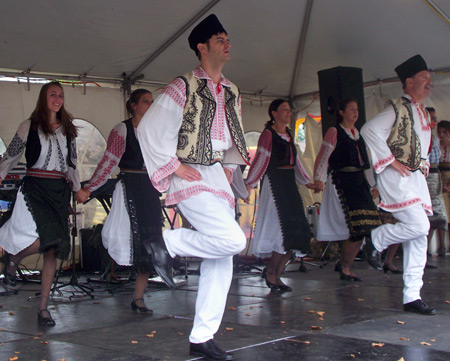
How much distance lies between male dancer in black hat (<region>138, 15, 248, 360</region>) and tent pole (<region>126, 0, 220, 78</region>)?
302cm

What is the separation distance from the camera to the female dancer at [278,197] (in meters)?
5.78

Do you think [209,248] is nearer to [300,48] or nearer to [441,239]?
[300,48]

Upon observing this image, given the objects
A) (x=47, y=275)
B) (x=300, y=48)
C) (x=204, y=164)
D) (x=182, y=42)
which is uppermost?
(x=300, y=48)

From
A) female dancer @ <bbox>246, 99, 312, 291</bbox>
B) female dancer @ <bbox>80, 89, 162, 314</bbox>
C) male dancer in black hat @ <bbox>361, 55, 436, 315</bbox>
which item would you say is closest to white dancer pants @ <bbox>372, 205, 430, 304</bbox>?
male dancer in black hat @ <bbox>361, 55, 436, 315</bbox>

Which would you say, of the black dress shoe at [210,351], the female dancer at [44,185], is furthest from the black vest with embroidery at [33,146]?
the black dress shoe at [210,351]

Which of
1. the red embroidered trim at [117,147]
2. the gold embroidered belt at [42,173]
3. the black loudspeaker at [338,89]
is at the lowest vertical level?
the gold embroidered belt at [42,173]

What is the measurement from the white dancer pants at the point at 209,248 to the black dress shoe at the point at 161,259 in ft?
3.57

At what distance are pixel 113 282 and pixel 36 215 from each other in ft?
8.86

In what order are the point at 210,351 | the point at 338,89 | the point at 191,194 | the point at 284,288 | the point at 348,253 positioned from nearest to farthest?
1. the point at 210,351
2. the point at 191,194
3. the point at 284,288
4. the point at 348,253
5. the point at 338,89

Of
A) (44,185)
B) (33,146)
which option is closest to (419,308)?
(44,185)

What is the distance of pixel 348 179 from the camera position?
6395 millimetres

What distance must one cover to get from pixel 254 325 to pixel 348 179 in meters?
2.81

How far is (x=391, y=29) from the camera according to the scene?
692 cm

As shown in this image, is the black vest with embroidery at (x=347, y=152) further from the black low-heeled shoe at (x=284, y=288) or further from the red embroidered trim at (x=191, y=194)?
the red embroidered trim at (x=191, y=194)
